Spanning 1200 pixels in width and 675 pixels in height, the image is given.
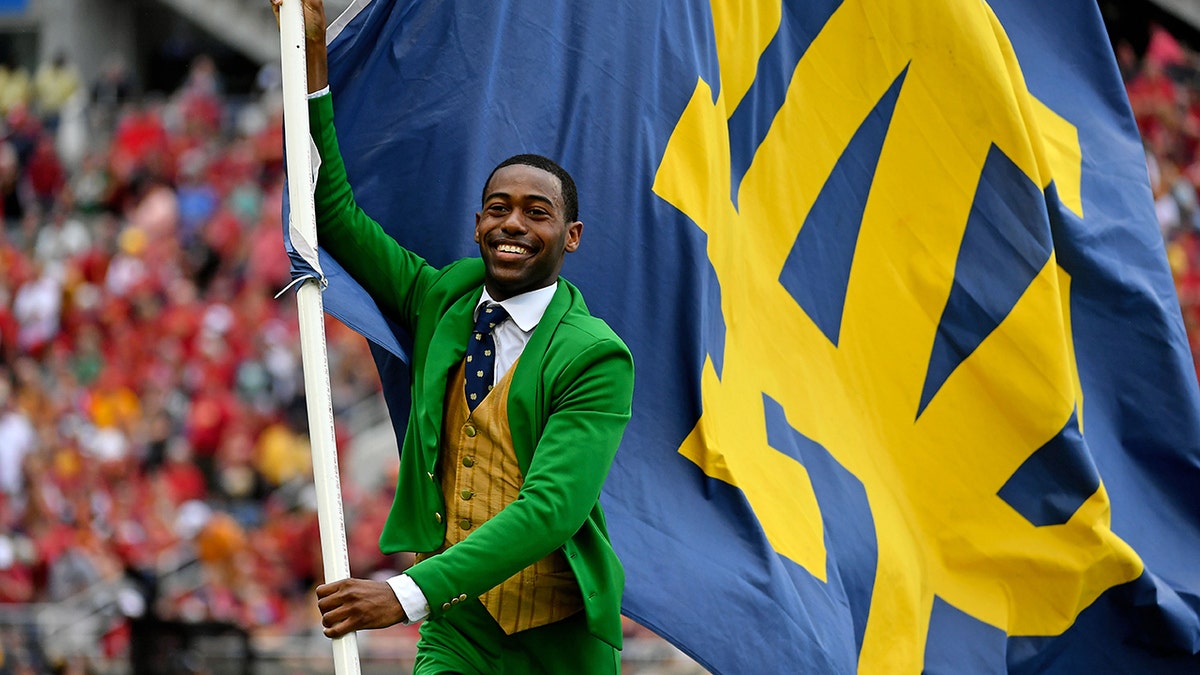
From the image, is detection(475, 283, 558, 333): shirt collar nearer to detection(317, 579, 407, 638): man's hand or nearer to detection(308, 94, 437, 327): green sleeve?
detection(308, 94, 437, 327): green sleeve

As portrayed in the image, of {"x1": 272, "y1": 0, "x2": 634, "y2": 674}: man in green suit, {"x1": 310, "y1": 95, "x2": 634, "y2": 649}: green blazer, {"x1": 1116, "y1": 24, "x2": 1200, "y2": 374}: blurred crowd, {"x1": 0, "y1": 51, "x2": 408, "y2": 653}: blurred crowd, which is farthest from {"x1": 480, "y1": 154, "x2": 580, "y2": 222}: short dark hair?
{"x1": 1116, "y1": 24, "x2": 1200, "y2": 374}: blurred crowd

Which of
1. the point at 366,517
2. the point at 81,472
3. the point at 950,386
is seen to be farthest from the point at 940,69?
the point at 81,472

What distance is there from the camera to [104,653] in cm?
1070

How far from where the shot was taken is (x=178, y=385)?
14172 mm

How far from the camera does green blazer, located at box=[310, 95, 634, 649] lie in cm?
363

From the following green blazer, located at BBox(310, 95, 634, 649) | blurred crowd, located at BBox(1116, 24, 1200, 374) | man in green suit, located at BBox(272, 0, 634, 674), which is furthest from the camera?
blurred crowd, located at BBox(1116, 24, 1200, 374)

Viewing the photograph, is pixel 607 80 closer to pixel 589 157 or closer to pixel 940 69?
pixel 589 157

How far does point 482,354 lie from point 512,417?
0.55 feet

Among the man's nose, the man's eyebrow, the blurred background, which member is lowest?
the blurred background

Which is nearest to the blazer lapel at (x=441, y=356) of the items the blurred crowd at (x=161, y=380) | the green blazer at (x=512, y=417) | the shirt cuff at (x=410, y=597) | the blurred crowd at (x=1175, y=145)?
the green blazer at (x=512, y=417)

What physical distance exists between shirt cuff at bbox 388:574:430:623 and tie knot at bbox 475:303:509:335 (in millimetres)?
614

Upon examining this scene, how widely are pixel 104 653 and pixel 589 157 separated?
685cm

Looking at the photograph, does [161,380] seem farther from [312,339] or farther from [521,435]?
[312,339]

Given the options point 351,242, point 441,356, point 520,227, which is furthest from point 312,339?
point 351,242
